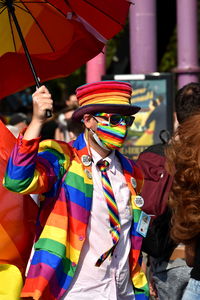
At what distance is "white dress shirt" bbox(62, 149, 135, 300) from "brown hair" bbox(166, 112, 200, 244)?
17.9 inches

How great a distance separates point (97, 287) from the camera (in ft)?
13.3

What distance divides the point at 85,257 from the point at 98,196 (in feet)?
1.06

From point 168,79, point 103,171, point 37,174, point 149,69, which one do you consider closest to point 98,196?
point 103,171

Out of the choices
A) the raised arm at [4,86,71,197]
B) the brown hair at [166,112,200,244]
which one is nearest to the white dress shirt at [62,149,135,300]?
the raised arm at [4,86,71,197]

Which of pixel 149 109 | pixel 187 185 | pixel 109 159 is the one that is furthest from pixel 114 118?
pixel 149 109

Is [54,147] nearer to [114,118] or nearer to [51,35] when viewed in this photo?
[114,118]

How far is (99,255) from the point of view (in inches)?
159

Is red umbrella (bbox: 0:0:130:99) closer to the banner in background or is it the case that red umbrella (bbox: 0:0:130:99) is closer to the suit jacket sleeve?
the suit jacket sleeve

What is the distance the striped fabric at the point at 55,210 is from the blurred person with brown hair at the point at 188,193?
501 millimetres

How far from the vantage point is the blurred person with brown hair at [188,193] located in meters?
3.62

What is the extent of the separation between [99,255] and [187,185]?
672 millimetres

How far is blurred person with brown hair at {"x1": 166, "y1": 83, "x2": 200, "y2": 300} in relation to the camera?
3623 millimetres

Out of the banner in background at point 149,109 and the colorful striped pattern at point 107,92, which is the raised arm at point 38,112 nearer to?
the colorful striped pattern at point 107,92

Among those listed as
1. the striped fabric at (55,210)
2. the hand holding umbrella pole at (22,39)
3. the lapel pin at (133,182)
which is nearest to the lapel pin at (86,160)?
the striped fabric at (55,210)
